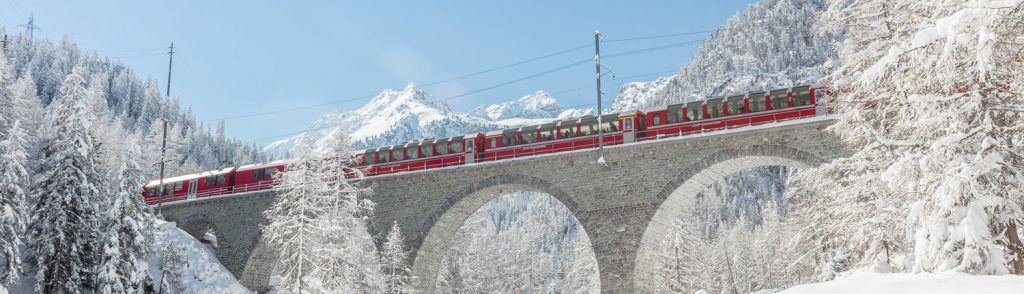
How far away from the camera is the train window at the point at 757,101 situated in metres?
30.3

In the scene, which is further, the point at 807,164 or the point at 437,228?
A: the point at 437,228

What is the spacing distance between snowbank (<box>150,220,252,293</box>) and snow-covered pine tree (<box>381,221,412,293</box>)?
1000 cm

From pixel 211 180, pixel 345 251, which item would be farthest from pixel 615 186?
pixel 211 180

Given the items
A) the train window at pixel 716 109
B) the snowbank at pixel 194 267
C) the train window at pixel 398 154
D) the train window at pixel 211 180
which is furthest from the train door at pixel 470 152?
the train window at pixel 211 180

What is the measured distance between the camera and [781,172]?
396 ft

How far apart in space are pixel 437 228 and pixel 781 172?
97052 millimetres

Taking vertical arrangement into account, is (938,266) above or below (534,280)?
above

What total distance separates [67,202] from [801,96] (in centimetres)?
2976

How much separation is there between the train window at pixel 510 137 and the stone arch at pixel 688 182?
8.41 metres

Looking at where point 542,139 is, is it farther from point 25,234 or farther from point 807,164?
point 25,234

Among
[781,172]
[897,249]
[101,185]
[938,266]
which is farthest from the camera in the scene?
[781,172]

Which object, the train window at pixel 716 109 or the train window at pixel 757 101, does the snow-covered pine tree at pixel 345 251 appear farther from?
the train window at pixel 757 101

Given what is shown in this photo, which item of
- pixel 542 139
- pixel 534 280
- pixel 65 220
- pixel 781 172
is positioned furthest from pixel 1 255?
pixel 781 172

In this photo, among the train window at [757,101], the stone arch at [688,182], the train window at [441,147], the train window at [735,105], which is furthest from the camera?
the train window at [441,147]
